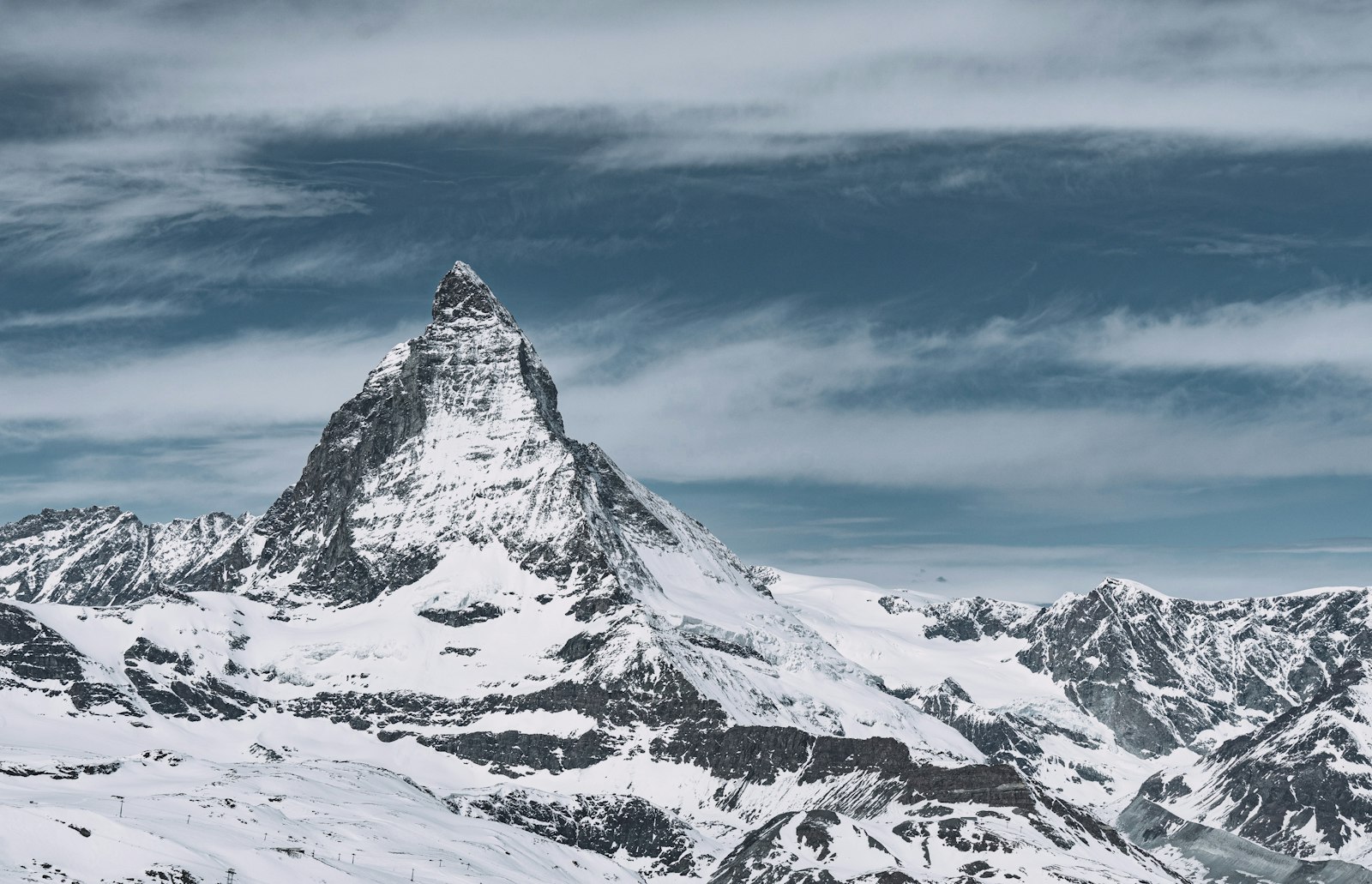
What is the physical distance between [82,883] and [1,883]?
42.6ft

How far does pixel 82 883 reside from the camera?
653 feet

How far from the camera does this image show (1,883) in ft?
614
